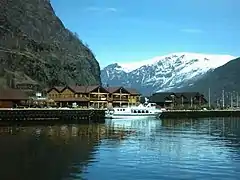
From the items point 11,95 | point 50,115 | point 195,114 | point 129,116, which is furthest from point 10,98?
point 195,114

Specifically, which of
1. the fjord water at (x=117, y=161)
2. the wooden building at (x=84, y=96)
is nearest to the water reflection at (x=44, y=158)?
the fjord water at (x=117, y=161)

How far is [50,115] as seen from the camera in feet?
374

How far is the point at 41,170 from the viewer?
36.0m

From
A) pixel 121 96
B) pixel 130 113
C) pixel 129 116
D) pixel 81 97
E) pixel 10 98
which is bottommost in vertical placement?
pixel 129 116

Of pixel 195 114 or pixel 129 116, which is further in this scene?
pixel 195 114

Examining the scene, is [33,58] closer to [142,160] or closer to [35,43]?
[35,43]

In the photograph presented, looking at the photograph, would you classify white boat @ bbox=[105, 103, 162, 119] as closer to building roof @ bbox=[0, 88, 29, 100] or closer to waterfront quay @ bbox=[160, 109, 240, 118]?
waterfront quay @ bbox=[160, 109, 240, 118]

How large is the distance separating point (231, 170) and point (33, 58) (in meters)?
156

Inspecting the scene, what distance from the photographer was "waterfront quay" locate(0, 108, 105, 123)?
10656cm

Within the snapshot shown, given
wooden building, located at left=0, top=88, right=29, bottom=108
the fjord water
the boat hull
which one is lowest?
the fjord water

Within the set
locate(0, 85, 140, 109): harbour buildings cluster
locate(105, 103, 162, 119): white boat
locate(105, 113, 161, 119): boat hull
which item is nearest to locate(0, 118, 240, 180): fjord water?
locate(105, 113, 161, 119): boat hull

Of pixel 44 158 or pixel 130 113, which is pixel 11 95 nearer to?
pixel 130 113

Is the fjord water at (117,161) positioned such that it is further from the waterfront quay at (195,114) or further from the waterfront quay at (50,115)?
the waterfront quay at (195,114)

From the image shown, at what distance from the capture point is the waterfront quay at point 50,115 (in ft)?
350
